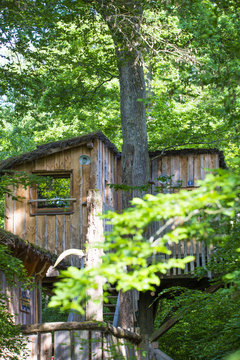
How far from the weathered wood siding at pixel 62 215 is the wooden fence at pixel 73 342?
6575 mm

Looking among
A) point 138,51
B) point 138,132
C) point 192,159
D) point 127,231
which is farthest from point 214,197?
point 192,159

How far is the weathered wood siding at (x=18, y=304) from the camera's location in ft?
32.9

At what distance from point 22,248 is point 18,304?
150 centimetres

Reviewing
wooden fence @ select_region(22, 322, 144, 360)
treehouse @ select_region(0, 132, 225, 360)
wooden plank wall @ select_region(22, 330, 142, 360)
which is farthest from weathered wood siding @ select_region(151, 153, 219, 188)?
wooden plank wall @ select_region(22, 330, 142, 360)

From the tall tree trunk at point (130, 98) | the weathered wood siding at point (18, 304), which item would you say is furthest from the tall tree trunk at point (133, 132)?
the weathered wood siding at point (18, 304)

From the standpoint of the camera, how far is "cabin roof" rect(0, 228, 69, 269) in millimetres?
9109

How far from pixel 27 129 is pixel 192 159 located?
1500 cm

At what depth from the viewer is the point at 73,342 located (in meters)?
7.23

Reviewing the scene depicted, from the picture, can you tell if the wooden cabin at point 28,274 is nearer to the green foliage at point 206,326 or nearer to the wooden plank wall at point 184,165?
the green foliage at point 206,326

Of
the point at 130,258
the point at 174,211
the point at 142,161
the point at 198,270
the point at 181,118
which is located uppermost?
the point at 181,118

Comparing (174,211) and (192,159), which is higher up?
(192,159)

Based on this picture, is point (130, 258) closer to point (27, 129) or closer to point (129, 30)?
point (129, 30)

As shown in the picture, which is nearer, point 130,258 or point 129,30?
point 130,258

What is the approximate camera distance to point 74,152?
608 inches
